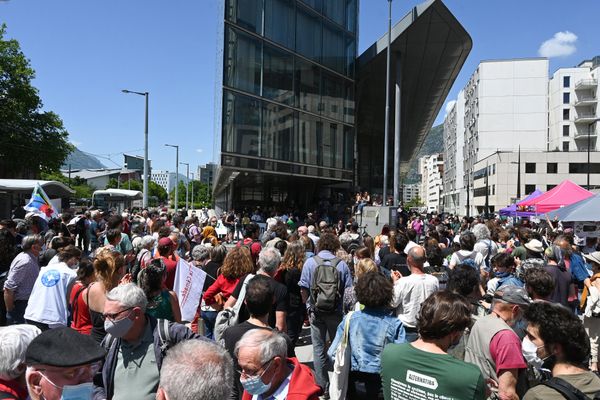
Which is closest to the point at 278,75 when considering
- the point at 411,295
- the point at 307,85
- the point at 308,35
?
the point at 307,85

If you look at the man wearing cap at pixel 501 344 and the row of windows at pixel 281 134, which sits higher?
the row of windows at pixel 281 134

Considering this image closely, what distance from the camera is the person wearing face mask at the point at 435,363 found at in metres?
2.53

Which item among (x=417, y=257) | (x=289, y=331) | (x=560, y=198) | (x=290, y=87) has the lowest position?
(x=289, y=331)

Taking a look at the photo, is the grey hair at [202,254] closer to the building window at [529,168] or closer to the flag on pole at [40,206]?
the flag on pole at [40,206]

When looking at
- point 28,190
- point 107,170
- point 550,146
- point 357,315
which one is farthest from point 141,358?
point 107,170

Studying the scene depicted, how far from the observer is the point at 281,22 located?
25.3m

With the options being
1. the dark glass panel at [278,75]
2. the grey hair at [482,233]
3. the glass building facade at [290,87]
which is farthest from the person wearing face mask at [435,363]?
the dark glass panel at [278,75]

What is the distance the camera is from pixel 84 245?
50.8ft

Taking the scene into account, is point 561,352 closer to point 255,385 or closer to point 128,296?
point 255,385

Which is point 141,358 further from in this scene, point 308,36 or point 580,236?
point 308,36

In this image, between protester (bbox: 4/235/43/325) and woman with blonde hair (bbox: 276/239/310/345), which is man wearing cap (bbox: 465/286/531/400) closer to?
woman with blonde hair (bbox: 276/239/310/345)

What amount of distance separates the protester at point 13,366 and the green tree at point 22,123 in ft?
153

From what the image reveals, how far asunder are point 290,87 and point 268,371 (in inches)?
978

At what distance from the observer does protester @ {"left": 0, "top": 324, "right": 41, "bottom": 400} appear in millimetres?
2275
